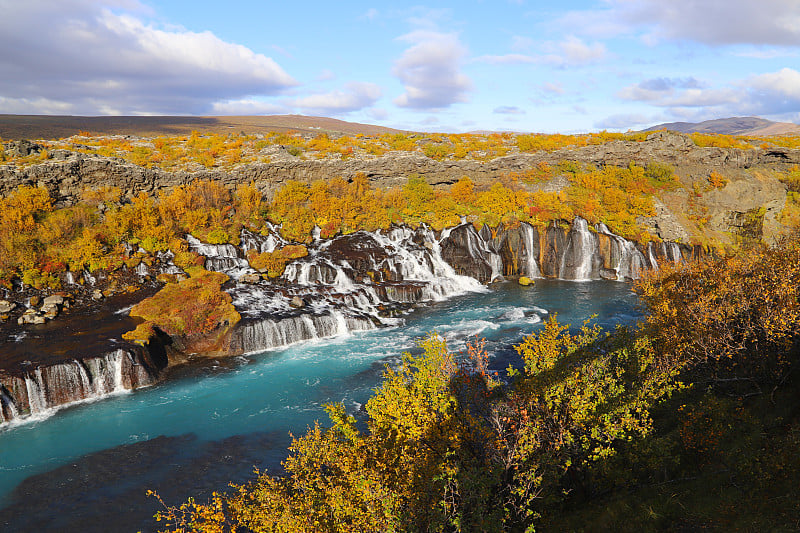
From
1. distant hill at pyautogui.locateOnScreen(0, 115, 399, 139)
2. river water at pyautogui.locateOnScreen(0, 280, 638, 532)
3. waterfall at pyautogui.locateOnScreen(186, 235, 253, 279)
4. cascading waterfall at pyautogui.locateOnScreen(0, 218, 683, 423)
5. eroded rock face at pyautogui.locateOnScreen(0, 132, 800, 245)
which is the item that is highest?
distant hill at pyautogui.locateOnScreen(0, 115, 399, 139)

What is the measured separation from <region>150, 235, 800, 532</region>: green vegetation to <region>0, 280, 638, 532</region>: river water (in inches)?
137

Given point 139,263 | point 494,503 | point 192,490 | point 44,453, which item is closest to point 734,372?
point 494,503

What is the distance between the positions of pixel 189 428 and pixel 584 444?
22.7m

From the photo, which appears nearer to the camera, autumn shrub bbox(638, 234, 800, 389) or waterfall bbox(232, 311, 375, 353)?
autumn shrub bbox(638, 234, 800, 389)

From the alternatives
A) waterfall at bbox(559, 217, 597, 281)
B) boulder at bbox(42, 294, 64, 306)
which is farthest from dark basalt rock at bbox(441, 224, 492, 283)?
boulder at bbox(42, 294, 64, 306)

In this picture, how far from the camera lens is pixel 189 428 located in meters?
25.4

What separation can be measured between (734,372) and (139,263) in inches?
1946

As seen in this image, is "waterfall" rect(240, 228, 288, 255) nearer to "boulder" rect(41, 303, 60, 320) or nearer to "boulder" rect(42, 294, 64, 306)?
"boulder" rect(42, 294, 64, 306)

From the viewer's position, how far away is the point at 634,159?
67.4m

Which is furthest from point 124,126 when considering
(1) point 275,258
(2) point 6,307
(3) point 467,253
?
(3) point 467,253

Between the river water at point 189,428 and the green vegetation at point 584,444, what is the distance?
11.4 ft

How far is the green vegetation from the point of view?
11273 millimetres

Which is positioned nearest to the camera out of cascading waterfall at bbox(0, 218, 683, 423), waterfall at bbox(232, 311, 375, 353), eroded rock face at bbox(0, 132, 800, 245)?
cascading waterfall at bbox(0, 218, 683, 423)

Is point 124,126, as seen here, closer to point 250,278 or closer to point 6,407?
point 250,278
